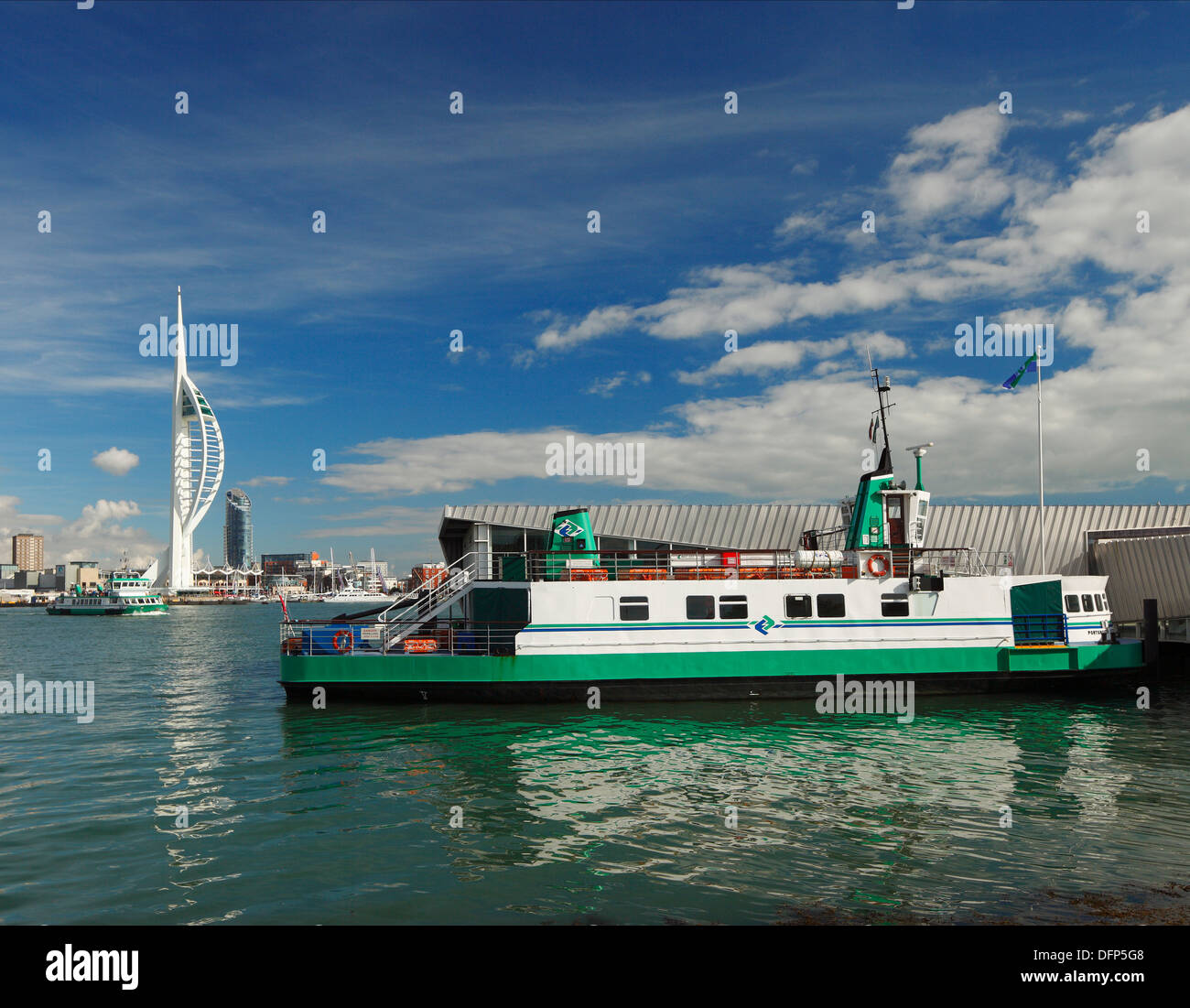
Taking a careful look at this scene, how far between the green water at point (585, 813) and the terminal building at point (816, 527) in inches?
774

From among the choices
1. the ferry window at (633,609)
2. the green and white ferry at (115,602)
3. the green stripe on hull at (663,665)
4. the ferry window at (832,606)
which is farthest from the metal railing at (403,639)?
the green and white ferry at (115,602)

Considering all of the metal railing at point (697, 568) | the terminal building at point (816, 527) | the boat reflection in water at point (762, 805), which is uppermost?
the terminal building at point (816, 527)

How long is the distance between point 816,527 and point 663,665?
23.8 metres

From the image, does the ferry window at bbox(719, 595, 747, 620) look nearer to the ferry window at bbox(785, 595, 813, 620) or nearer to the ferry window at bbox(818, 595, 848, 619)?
the ferry window at bbox(785, 595, 813, 620)

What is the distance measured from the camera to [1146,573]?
3647 cm

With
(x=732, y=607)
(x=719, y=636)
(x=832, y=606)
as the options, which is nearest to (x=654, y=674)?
(x=719, y=636)

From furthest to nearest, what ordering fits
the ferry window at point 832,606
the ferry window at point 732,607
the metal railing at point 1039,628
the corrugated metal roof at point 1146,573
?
the corrugated metal roof at point 1146,573 < the metal railing at point 1039,628 < the ferry window at point 832,606 < the ferry window at point 732,607

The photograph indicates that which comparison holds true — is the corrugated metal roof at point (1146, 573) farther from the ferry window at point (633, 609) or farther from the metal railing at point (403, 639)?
the metal railing at point (403, 639)

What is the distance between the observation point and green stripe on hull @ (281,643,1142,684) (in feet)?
82.9

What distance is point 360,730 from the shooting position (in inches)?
864

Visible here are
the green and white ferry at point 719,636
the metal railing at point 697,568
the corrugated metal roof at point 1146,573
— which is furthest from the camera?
the corrugated metal roof at point 1146,573

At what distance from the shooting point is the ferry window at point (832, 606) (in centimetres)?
2627
